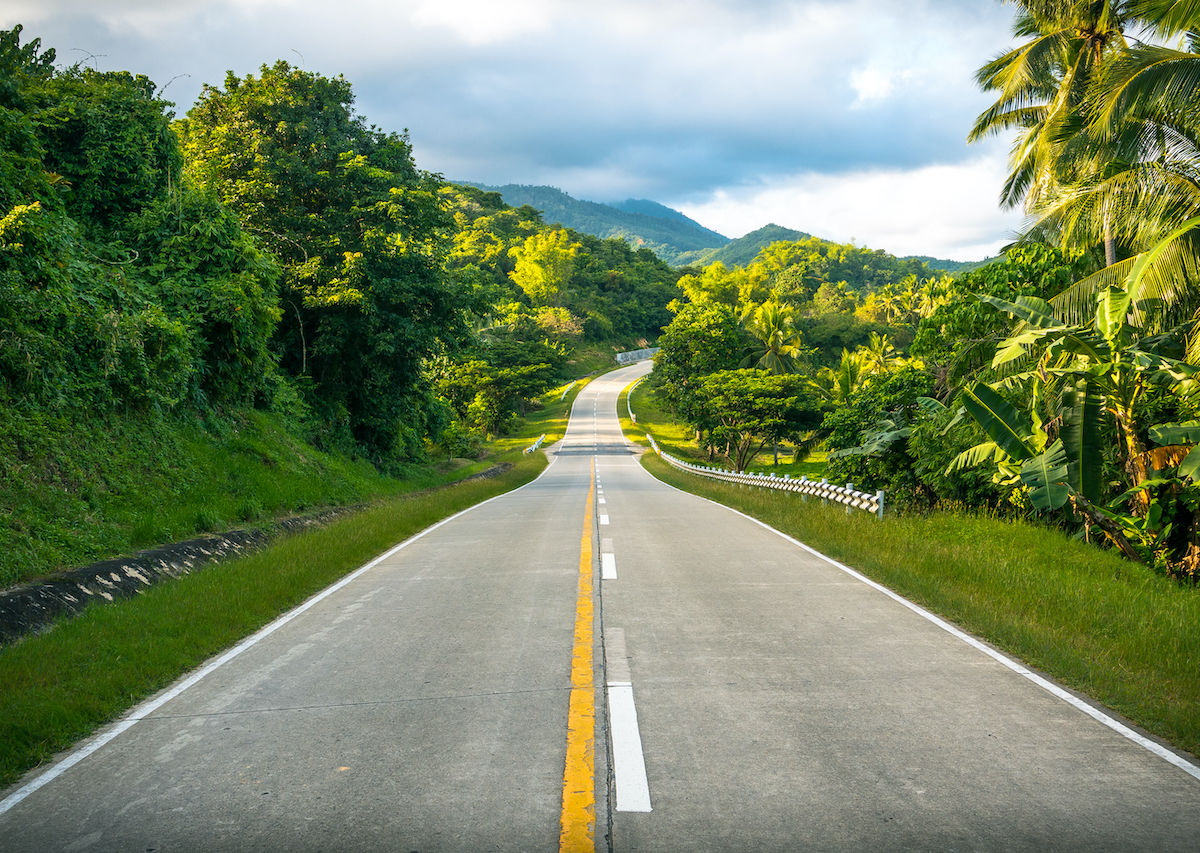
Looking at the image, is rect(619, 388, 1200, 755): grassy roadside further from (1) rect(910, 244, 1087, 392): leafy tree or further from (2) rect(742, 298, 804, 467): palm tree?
(2) rect(742, 298, 804, 467): palm tree

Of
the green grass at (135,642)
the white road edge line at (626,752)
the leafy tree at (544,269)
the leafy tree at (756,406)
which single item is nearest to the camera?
the white road edge line at (626,752)

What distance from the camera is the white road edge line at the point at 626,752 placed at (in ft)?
13.7

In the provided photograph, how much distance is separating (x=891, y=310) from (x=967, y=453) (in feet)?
298

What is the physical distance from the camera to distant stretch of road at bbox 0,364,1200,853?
3.87 m

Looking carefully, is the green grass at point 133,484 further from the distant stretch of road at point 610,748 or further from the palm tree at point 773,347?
the palm tree at point 773,347

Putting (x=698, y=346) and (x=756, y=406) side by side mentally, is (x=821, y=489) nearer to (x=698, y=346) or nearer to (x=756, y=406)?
(x=756, y=406)

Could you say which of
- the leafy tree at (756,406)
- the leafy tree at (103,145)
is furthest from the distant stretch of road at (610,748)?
the leafy tree at (756,406)

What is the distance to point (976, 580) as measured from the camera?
32.5 ft

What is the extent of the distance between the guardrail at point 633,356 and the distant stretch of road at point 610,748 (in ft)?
376

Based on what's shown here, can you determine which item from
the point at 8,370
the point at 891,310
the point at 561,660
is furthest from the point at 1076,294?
the point at 891,310

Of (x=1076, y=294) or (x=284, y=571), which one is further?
(x=1076, y=294)

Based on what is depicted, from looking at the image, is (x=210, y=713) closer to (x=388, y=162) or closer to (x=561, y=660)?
(x=561, y=660)

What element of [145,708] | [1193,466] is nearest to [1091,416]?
[1193,466]

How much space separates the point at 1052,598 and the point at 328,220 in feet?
77.8
